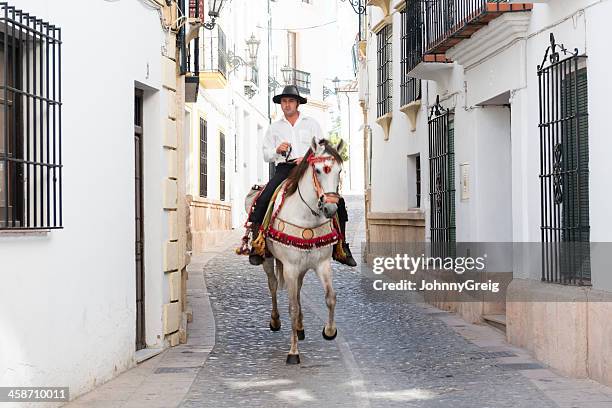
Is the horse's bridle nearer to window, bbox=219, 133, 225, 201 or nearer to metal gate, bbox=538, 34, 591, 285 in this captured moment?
metal gate, bbox=538, 34, 591, 285

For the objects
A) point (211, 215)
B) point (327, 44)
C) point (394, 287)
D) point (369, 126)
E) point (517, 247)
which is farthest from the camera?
point (327, 44)

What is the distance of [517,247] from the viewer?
11.3 meters

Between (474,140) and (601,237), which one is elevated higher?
(474,140)

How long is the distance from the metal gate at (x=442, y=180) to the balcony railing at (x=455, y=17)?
109cm

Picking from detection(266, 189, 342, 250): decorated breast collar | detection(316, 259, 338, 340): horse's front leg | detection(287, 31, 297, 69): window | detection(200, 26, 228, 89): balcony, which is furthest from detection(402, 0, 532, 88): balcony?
detection(287, 31, 297, 69): window

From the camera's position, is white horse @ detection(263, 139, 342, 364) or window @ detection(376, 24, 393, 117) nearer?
white horse @ detection(263, 139, 342, 364)

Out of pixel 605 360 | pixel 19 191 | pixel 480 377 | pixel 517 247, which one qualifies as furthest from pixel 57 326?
pixel 517 247

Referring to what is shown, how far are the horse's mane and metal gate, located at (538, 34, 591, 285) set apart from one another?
201cm

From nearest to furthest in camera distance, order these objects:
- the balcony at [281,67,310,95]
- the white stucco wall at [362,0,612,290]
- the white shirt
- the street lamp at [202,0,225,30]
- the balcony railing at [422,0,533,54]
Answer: the white stucco wall at [362,0,612,290] → the white shirt → the balcony railing at [422,0,533,54] → the street lamp at [202,0,225,30] → the balcony at [281,67,310,95]

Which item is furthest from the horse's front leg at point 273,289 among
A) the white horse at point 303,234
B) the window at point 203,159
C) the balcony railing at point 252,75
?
the balcony railing at point 252,75

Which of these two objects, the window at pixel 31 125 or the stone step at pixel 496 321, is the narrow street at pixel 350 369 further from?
the window at pixel 31 125

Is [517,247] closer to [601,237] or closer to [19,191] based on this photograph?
[601,237]

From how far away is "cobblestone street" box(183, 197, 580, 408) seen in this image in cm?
800

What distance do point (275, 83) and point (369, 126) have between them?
2245 cm
